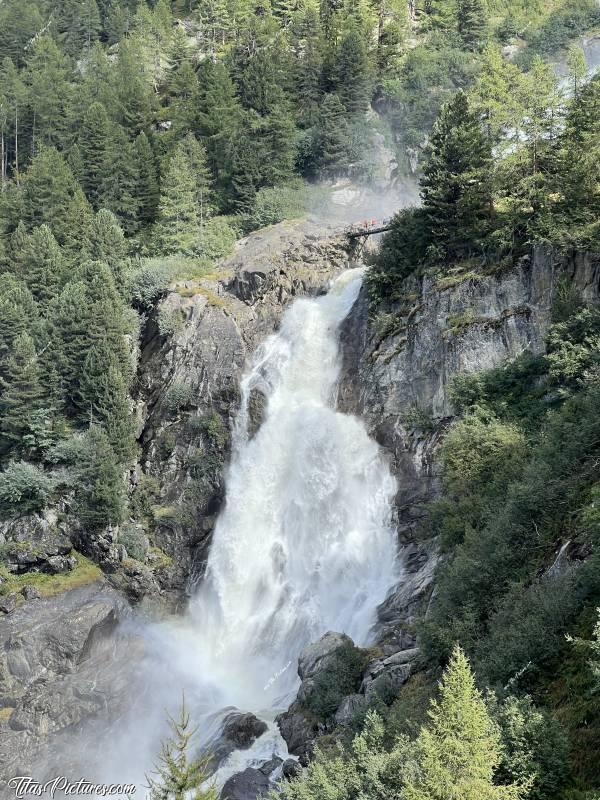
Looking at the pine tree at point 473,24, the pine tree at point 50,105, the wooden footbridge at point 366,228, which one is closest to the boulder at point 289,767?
the wooden footbridge at point 366,228

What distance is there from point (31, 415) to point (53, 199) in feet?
70.5

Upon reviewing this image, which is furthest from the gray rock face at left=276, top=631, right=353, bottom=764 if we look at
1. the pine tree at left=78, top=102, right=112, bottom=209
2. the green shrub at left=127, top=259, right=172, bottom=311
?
the pine tree at left=78, top=102, right=112, bottom=209

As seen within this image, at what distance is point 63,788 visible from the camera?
102 ft

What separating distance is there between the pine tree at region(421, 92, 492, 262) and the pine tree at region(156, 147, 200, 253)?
2034cm

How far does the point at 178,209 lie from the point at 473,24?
4157 centimetres

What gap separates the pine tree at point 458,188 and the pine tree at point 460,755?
28198 mm

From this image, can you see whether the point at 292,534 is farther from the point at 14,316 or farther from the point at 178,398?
the point at 14,316

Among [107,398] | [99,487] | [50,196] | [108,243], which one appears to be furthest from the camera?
[50,196]

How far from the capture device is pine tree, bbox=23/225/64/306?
5284cm

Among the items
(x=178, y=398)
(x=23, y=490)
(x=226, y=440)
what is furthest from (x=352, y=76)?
(x=23, y=490)

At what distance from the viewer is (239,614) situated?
37188 millimetres

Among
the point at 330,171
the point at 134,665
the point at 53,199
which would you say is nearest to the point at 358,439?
the point at 134,665

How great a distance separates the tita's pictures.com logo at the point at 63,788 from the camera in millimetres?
29898

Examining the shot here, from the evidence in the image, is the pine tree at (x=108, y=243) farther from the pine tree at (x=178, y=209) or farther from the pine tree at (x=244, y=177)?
the pine tree at (x=244, y=177)
